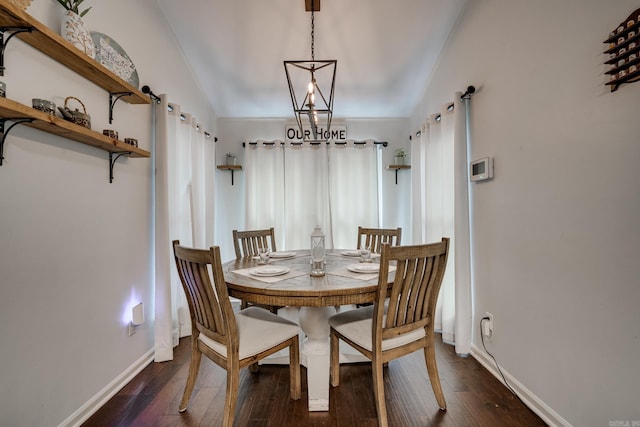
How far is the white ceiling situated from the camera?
91.0 inches

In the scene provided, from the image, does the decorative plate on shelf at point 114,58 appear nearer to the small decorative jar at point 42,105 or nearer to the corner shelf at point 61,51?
the corner shelf at point 61,51

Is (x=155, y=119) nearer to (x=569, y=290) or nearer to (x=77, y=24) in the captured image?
(x=77, y=24)

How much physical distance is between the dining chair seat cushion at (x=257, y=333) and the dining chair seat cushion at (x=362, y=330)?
27cm

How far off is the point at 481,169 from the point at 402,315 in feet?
4.34

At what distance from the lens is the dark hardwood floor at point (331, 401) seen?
151cm

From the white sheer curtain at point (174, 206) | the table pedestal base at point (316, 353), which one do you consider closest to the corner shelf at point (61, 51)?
the white sheer curtain at point (174, 206)

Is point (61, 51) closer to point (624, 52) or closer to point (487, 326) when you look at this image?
point (624, 52)

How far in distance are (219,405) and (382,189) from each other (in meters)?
2.97

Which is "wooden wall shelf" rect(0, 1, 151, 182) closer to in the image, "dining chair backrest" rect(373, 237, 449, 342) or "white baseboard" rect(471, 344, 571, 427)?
"dining chair backrest" rect(373, 237, 449, 342)

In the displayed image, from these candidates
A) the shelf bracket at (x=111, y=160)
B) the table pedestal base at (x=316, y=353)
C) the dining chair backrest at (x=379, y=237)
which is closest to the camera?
the table pedestal base at (x=316, y=353)

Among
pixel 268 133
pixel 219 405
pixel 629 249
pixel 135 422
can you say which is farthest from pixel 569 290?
pixel 268 133

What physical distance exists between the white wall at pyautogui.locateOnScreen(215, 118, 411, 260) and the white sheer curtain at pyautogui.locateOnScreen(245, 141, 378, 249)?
21 centimetres

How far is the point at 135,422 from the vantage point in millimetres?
1514

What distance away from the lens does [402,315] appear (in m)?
1.44
